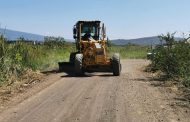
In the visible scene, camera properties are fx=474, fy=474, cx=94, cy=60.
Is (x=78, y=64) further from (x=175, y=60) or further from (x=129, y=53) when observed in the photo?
(x=129, y=53)

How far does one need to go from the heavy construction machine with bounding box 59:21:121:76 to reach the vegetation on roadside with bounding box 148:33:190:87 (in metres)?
2.27

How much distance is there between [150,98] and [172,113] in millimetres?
2851

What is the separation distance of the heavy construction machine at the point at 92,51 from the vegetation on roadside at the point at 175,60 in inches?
89.5

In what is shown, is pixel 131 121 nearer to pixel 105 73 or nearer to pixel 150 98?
pixel 150 98

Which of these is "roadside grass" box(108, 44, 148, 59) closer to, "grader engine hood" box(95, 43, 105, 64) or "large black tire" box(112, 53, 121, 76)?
"grader engine hood" box(95, 43, 105, 64)

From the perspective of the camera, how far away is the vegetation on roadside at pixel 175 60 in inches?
844

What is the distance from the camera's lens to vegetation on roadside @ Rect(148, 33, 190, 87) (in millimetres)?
21447

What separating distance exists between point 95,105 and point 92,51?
11444mm

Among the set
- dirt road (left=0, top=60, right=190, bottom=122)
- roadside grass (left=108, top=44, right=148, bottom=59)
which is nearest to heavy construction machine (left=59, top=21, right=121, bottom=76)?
dirt road (left=0, top=60, right=190, bottom=122)

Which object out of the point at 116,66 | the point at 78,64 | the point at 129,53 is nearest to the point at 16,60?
the point at 78,64

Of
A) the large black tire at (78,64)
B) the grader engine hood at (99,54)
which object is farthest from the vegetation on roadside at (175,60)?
the large black tire at (78,64)

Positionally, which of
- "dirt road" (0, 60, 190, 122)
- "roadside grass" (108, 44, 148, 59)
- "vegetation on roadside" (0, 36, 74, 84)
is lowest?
"roadside grass" (108, 44, 148, 59)

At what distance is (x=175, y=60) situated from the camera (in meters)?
22.7

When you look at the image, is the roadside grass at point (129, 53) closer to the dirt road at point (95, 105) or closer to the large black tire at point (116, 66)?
the large black tire at point (116, 66)
